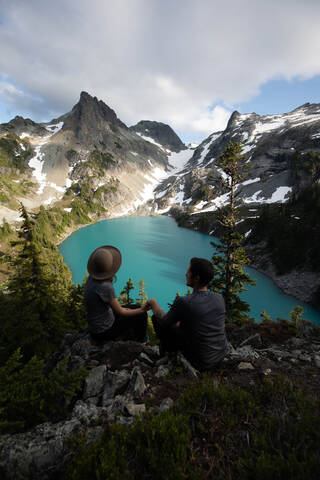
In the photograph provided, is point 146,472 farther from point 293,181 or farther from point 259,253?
point 293,181

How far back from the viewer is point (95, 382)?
4336 millimetres

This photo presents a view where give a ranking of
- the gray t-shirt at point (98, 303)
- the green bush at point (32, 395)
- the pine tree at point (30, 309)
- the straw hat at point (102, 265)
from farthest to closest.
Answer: the pine tree at point (30, 309), the gray t-shirt at point (98, 303), the straw hat at point (102, 265), the green bush at point (32, 395)

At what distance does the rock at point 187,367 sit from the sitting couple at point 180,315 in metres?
0.10

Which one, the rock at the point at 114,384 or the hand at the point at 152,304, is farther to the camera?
the hand at the point at 152,304

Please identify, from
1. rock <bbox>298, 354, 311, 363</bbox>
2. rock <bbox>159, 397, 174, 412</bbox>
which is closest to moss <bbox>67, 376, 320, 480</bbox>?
rock <bbox>159, 397, 174, 412</bbox>

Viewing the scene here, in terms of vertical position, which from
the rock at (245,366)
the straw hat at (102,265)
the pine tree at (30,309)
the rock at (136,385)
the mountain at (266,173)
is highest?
the mountain at (266,173)

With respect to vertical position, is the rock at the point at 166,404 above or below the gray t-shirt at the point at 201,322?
below

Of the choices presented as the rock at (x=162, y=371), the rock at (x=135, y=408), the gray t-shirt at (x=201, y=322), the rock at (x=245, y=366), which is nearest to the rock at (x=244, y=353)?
the rock at (x=245, y=366)

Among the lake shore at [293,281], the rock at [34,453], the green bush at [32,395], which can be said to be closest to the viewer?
the rock at [34,453]

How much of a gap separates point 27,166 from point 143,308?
669 ft

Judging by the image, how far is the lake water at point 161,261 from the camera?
4388cm

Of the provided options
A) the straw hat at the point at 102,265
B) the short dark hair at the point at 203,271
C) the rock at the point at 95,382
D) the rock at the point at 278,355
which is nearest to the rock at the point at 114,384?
the rock at the point at 95,382

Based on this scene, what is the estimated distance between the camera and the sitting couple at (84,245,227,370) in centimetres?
407

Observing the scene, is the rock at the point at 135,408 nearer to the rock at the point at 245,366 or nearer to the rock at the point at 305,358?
the rock at the point at 245,366
